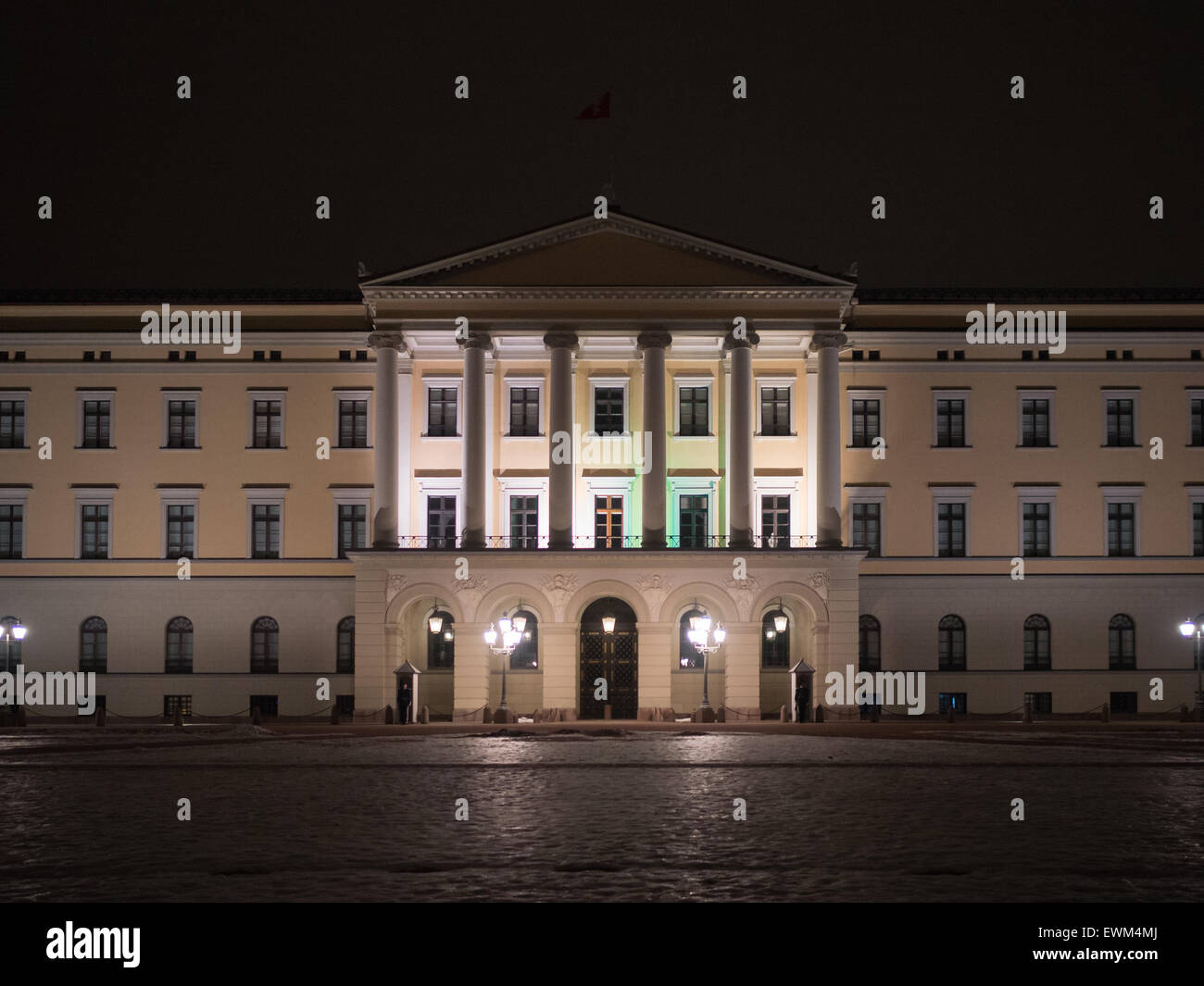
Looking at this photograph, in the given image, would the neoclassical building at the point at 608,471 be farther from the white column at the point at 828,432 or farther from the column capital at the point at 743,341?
the column capital at the point at 743,341

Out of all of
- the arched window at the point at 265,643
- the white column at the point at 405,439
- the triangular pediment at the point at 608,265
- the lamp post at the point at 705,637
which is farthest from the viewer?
the arched window at the point at 265,643

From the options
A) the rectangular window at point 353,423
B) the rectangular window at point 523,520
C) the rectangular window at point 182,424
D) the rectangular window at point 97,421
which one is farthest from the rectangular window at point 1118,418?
the rectangular window at point 97,421

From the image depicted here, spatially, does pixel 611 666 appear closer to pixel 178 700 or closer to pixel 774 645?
pixel 774 645

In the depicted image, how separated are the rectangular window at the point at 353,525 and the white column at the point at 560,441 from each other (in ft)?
26.3

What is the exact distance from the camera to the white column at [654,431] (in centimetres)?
4869

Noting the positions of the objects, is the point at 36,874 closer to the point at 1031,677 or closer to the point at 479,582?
the point at 479,582

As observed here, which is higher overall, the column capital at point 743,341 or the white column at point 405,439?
the column capital at point 743,341

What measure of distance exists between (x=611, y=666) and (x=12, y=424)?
2574cm

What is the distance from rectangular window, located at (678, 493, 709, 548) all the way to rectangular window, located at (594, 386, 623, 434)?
12.6 feet

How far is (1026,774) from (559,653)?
957 inches

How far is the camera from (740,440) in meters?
49.1

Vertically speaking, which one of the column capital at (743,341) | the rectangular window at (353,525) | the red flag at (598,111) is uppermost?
the red flag at (598,111)

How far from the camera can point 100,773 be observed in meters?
26.3

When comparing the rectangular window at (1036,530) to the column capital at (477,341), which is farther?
the rectangular window at (1036,530)
